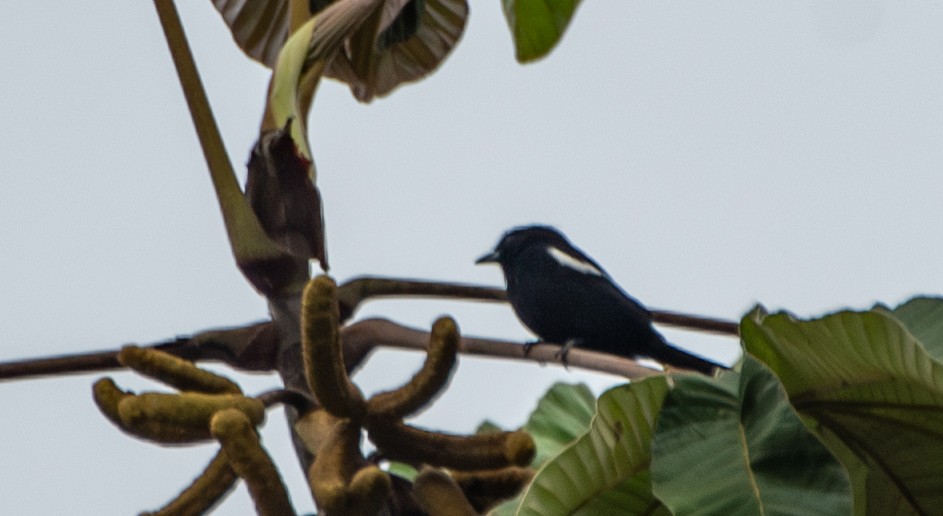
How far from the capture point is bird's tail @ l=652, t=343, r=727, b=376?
2.92m

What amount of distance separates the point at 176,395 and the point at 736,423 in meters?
0.62

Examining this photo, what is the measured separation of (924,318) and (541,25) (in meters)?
0.84

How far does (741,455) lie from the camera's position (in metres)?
1.38

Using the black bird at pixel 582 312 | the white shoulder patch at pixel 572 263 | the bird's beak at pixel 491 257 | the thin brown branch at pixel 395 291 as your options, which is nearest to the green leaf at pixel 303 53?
the thin brown branch at pixel 395 291

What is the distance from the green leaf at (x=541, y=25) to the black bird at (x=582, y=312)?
3.83 ft

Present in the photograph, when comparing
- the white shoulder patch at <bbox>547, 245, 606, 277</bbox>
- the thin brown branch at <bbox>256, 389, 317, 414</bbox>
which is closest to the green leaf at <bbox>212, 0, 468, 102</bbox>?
the white shoulder patch at <bbox>547, 245, 606, 277</bbox>

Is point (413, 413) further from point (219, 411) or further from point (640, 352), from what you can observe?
point (640, 352)

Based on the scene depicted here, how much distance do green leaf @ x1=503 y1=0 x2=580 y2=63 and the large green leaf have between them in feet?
2.45

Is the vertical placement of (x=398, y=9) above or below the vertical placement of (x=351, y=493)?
above

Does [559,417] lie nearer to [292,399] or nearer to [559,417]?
[559,417]

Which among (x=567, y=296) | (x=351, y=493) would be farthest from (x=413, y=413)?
(x=567, y=296)

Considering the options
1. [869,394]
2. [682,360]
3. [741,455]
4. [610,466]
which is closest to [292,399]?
[610,466]

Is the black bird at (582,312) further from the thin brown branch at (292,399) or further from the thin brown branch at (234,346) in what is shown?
the thin brown branch at (292,399)

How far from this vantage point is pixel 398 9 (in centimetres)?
211
